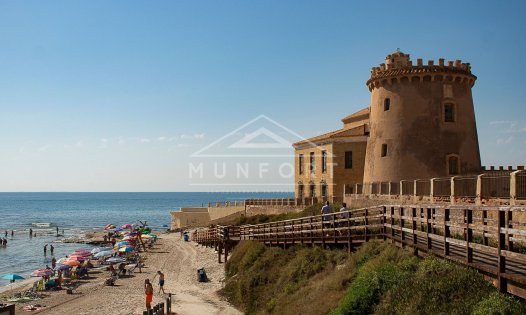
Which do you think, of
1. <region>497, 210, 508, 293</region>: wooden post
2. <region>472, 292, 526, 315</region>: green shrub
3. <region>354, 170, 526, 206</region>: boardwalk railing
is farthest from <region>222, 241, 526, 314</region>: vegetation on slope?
<region>354, 170, 526, 206</region>: boardwalk railing

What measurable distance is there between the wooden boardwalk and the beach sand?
4208mm

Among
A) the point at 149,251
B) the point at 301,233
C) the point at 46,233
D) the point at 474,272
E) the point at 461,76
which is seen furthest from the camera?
the point at 46,233

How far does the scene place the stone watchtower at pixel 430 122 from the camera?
99.5 ft

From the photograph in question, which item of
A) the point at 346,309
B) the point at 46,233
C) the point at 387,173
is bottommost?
the point at 46,233

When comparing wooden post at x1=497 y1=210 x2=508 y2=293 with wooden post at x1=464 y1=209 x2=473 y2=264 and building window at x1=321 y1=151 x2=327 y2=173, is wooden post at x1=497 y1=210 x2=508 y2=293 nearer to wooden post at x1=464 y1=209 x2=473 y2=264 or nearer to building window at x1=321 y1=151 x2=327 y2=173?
wooden post at x1=464 y1=209 x2=473 y2=264

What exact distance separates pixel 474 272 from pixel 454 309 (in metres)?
0.97

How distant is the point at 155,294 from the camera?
28.7 metres

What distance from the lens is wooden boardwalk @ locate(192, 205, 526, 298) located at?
8055mm

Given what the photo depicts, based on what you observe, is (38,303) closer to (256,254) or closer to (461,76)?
(256,254)

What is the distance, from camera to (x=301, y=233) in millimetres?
21969

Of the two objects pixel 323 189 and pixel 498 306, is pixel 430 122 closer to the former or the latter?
pixel 323 189

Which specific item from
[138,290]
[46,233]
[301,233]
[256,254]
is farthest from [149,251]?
[46,233]

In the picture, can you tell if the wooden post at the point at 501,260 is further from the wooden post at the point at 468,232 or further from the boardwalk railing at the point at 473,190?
the boardwalk railing at the point at 473,190

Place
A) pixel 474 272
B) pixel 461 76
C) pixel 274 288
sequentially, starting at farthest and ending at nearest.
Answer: pixel 461 76, pixel 274 288, pixel 474 272
